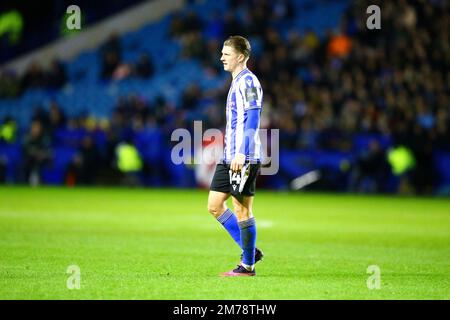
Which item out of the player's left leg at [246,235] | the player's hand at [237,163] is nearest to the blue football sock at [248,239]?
the player's left leg at [246,235]

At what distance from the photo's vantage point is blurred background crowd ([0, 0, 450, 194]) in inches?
990

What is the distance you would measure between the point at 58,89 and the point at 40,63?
130 inches

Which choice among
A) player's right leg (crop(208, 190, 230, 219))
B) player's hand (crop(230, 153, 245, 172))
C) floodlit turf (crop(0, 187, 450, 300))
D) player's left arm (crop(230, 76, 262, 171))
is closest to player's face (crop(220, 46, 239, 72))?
player's left arm (crop(230, 76, 262, 171))

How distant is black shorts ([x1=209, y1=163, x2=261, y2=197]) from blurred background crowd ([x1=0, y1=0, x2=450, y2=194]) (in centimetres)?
1521

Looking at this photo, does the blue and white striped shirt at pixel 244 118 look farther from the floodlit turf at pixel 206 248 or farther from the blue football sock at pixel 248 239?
the floodlit turf at pixel 206 248

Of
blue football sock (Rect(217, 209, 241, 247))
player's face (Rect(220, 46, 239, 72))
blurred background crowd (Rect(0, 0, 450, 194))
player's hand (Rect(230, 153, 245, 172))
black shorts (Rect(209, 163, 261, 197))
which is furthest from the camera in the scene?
blurred background crowd (Rect(0, 0, 450, 194))

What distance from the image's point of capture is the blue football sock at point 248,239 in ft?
32.6

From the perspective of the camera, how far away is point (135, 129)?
90.5 ft

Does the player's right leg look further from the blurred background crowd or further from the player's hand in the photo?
the blurred background crowd

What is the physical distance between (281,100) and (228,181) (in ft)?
56.4

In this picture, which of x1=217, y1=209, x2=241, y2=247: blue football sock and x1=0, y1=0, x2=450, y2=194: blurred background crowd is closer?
x1=217, y1=209, x2=241, y2=247: blue football sock

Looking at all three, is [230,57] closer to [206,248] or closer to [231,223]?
[231,223]

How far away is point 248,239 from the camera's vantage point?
994cm

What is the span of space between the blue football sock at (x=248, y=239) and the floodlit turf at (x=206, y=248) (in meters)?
0.23
